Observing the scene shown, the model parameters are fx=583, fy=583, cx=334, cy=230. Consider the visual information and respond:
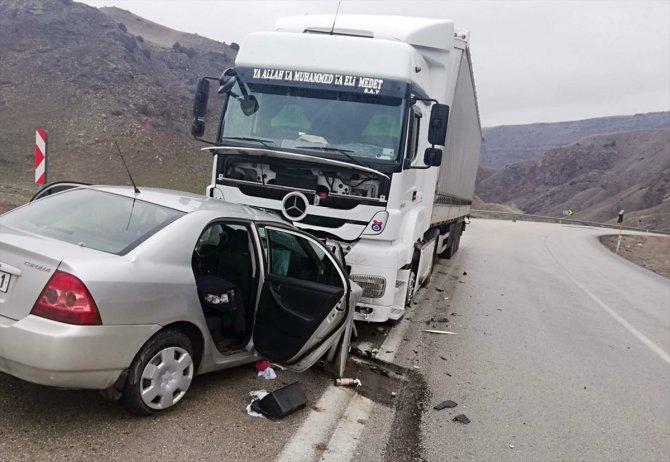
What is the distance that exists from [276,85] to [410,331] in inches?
134

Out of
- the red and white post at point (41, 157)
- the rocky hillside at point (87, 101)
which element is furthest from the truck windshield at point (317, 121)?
the rocky hillside at point (87, 101)

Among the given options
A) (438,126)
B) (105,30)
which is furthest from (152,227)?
(105,30)

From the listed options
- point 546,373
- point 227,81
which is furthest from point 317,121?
point 546,373

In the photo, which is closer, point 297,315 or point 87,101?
point 297,315

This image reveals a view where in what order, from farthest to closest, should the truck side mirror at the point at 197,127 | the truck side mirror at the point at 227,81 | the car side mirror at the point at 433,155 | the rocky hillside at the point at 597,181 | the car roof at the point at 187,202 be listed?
the rocky hillside at the point at 597,181 → the truck side mirror at the point at 197,127 → the truck side mirror at the point at 227,81 → the car side mirror at the point at 433,155 → the car roof at the point at 187,202

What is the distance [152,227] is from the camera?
3.91 m

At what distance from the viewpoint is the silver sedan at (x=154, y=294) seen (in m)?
3.28

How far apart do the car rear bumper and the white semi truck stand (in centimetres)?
318

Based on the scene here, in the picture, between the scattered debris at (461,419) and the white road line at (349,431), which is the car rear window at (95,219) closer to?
the white road line at (349,431)

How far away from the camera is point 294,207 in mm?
6285

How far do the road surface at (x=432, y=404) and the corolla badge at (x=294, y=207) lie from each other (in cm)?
158

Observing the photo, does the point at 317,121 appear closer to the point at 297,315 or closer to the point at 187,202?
the point at 187,202

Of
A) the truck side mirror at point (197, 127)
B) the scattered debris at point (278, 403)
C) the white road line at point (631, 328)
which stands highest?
the truck side mirror at point (197, 127)

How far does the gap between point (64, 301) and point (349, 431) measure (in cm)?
211
